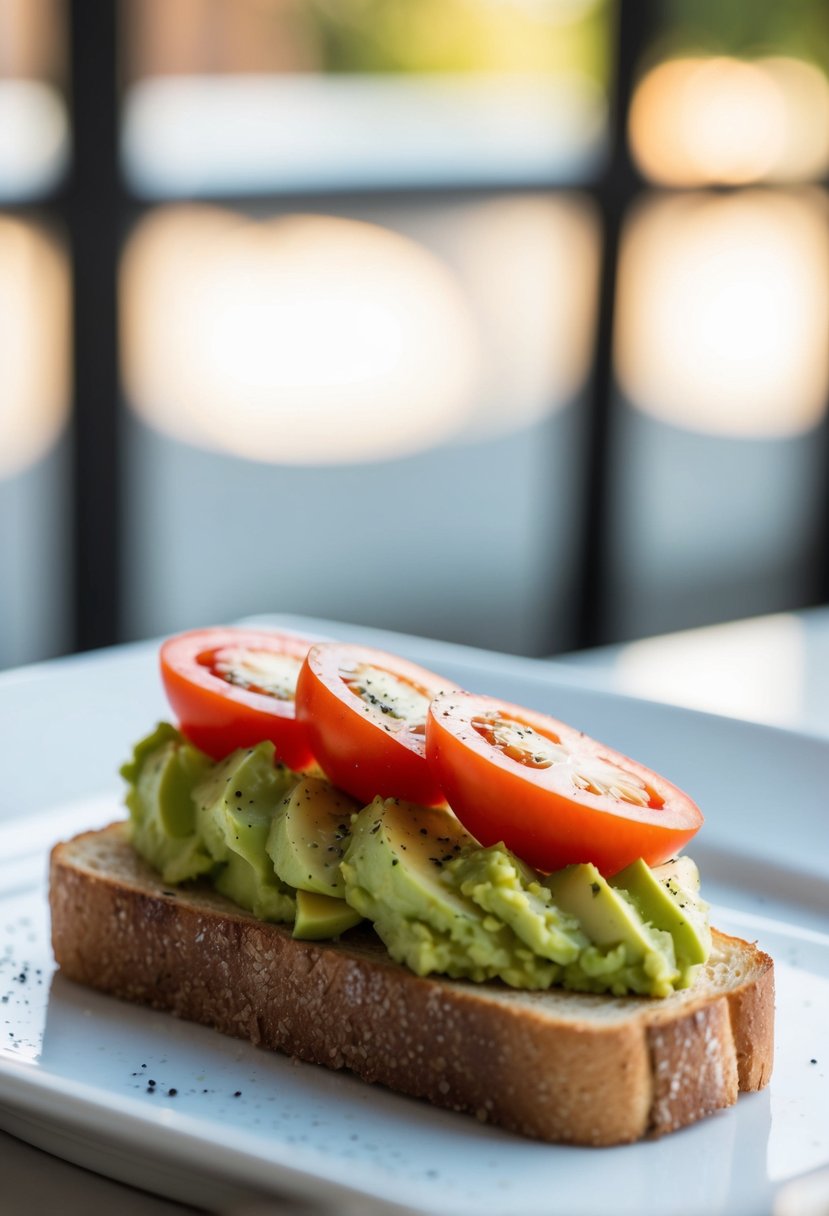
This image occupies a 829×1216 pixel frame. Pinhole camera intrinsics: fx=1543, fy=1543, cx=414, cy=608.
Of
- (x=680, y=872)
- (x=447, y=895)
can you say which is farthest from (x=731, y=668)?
(x=447, y=895)

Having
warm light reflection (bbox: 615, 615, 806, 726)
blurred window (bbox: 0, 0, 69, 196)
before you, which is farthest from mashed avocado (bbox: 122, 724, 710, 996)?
blurred window (bbox: 0, 0, 69, 196)

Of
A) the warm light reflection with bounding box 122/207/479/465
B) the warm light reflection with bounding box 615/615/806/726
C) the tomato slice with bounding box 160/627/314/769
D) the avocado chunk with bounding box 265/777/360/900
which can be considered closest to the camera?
the avocado chunk with bounding box 265/777/360/900

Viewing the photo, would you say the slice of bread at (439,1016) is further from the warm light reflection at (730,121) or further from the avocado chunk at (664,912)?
the warm light reflection at (730,121)

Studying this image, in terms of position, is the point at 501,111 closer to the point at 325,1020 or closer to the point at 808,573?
the point at 808,573

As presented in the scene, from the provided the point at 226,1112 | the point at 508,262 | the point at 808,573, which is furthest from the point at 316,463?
the point at 226,1112

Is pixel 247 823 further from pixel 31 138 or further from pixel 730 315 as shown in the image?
pixel 730 315

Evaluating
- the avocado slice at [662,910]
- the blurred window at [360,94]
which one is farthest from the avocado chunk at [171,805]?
the blurred window at [360,94]

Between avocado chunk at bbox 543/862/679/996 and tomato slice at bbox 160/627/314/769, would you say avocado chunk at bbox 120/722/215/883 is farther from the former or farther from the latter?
avocado chunk at bbox 543/862/679/996
